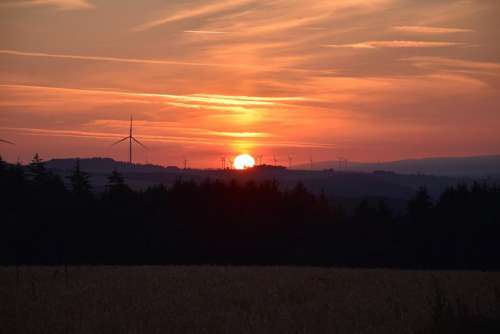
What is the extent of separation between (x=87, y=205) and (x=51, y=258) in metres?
7.46

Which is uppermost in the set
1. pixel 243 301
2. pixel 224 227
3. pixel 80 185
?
pixel 80 185

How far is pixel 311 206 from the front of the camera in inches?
3083

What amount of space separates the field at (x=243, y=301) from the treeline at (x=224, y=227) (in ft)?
107

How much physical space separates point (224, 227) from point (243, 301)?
47.4 m

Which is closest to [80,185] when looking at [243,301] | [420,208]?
[420,208]

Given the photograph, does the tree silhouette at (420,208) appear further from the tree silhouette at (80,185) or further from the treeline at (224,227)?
the tree silhouette at (80,185)

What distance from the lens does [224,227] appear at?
7194 centimetres

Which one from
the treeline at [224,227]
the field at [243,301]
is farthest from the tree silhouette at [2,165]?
the field at [243,301]

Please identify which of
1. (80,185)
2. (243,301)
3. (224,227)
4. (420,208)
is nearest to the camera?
(243,301)

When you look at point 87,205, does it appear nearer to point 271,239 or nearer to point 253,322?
point 271,239

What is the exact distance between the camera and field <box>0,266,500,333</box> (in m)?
19.2

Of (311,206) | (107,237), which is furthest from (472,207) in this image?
(107,237)

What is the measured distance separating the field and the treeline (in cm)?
3259

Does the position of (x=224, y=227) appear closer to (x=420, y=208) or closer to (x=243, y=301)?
(x=420, y=208)
